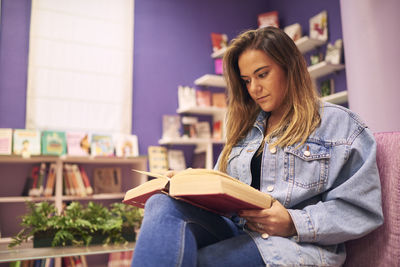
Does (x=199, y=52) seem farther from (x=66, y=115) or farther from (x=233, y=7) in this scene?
(x=66, y=115)

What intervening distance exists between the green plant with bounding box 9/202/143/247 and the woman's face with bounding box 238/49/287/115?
1.42 m

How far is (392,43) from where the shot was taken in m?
2.07

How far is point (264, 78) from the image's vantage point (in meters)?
1.37

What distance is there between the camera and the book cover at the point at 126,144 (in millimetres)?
3775

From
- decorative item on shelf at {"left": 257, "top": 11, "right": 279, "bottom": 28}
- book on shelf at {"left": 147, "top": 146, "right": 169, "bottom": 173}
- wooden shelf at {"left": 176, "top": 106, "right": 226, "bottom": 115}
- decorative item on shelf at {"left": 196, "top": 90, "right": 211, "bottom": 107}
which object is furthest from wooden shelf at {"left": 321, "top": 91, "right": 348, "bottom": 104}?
book on shelf at {"left": 147, "top": 146, "right": 169, "bottom": 173}

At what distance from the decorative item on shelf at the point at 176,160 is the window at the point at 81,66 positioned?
1.97 feet

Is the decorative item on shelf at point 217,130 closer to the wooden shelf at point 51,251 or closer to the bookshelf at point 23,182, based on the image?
the bookshelf at point 23,182

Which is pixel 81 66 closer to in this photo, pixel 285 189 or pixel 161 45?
pixel 161 45

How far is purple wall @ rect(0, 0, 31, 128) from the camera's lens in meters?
3.57

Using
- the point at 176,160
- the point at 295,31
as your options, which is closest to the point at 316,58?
the point at 295,31

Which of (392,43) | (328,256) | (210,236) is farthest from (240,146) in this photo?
(392,43)

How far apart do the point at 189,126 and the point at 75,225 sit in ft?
7.29

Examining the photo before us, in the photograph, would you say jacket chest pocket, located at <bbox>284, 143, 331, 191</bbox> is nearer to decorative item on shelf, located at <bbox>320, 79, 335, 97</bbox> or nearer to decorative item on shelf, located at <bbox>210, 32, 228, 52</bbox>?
decorative item on shelf, located at <bbox>320, 79, 335, 97</bbox>

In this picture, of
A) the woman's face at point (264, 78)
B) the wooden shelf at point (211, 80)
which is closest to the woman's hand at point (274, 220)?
the woman's face at point (264, 78)
